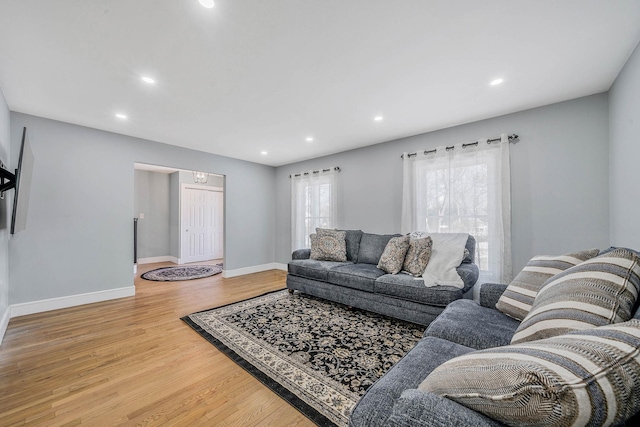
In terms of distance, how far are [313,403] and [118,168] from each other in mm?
4125

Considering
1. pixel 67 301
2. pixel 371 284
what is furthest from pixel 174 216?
pixel 371 284

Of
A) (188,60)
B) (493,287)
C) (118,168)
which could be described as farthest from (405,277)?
(118,168)

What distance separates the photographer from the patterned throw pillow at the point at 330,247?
3.93 metres

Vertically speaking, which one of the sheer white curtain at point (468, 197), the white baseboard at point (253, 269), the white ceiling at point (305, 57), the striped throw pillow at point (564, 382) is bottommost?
the white baseboard at point (253, 269)

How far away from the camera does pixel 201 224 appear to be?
7164 millimetres

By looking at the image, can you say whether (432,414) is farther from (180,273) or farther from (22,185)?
(180,273)

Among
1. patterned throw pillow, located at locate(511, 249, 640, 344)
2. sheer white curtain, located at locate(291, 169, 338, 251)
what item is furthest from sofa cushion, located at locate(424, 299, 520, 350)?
sheer white curtain, located at locate(291, 169, 338, 251)

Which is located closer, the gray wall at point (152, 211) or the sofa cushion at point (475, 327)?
the sofa cushion at point (475, 327)

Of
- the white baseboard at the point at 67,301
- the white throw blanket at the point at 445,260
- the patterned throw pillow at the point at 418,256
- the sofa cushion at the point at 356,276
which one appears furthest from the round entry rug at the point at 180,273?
the white throw blanket at the point at 445,260

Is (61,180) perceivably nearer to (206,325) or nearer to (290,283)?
(206,325)

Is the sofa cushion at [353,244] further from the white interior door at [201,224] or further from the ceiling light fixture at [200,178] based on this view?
the ceiling light fixture at [200,178]

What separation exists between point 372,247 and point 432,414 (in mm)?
3197

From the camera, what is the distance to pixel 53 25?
5.59 feet

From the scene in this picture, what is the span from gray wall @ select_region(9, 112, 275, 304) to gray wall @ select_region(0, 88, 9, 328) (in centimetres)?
18
